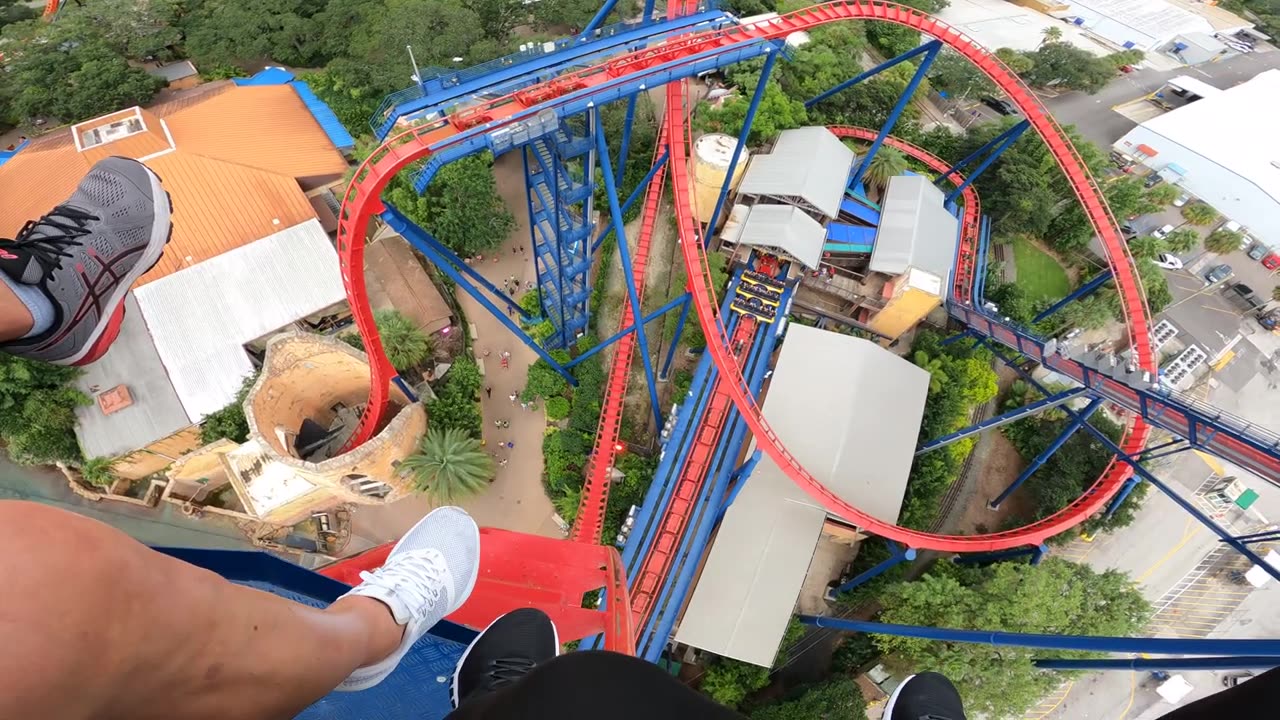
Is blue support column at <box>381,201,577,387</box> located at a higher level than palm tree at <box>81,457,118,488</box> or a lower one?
higher

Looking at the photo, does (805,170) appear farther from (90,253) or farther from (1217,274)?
(1217,274)

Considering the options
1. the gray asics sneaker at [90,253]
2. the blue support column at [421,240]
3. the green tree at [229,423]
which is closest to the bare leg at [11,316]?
the gray asics sneaker at [90,253]

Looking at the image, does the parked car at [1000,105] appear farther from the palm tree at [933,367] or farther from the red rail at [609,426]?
the red rail at [609,426]

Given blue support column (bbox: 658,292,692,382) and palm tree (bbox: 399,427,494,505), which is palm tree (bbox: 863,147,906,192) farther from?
palm tree (bbox: 399,427,494,505)

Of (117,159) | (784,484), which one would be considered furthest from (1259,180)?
(117,159)

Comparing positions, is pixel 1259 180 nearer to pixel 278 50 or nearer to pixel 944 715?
pixel 944 715

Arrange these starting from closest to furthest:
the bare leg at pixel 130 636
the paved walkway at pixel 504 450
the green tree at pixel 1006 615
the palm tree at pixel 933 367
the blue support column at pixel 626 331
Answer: the bare leg at pixel 130 636 < the green tree at pixel 1006 615 < the blue support column at pixel 626 331 < the paved walkway at pixel 504 450 < the palm tree at pixel 933 367

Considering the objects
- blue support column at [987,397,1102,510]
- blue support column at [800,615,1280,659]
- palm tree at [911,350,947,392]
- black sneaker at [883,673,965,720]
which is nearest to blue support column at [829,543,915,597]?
blue support column at [800,615,1280,659]
